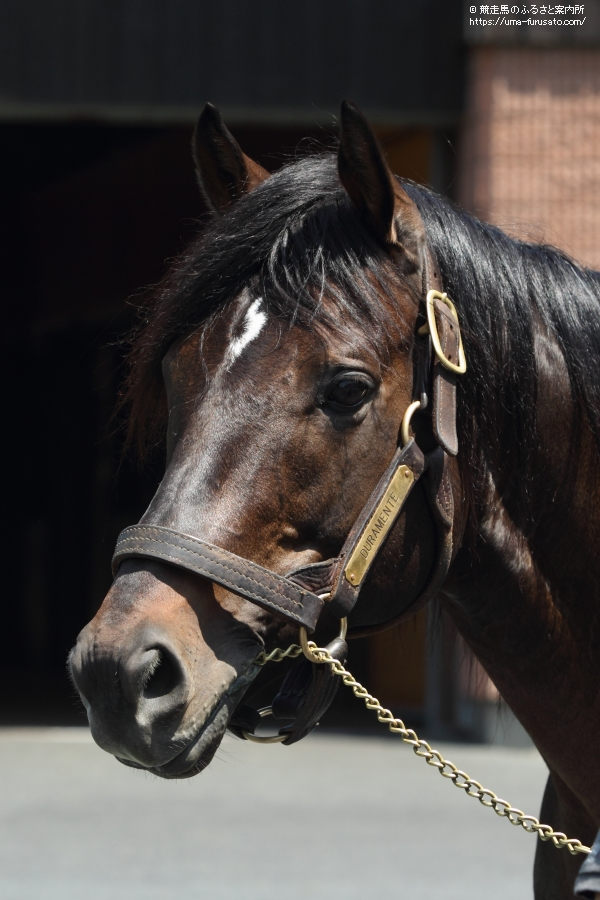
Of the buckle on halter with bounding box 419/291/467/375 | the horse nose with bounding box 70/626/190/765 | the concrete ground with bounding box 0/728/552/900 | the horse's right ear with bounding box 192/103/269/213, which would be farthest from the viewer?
the concrete ground with bounding box 0/728/552/900

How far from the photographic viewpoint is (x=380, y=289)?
171 cm

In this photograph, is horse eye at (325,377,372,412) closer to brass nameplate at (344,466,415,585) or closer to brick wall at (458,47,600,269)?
brass nameplate at (344,466,415,585)

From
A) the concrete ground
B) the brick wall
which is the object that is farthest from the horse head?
the brick wall

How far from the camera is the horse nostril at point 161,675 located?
4.68ft

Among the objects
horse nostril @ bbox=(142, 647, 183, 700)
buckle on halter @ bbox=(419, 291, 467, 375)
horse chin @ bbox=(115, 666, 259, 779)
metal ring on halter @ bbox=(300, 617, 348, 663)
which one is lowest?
horse chin @ bbox=(115, 666, 259, 779)

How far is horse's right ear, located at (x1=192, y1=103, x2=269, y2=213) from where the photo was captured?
6.55 ft

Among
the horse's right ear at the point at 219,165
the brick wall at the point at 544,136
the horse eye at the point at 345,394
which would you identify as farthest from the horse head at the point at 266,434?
the brick wall at the point at 544,136

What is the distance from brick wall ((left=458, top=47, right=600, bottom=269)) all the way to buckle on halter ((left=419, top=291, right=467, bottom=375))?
4368 millimetres

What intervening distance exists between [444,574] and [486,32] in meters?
4.96

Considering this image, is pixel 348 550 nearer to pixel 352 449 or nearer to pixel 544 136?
pixel 352 449

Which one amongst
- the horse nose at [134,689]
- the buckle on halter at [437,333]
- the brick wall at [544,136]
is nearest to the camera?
the horse nose at [134,689]

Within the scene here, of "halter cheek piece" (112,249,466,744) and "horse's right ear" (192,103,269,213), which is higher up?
"horse's right ear" (192,103,269,213)

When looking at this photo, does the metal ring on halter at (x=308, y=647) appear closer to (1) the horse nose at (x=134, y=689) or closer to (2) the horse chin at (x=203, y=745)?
(2) the horse chin at (x=203, y=745)

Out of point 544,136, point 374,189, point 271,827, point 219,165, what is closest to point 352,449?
point 374,189
